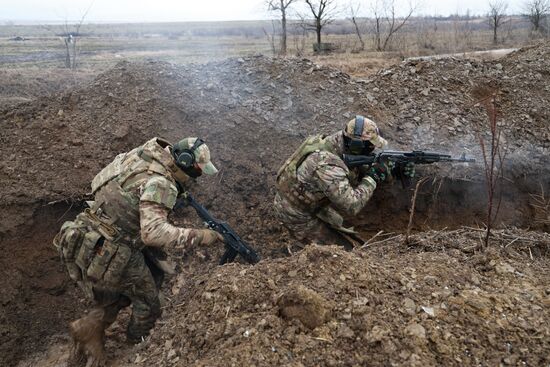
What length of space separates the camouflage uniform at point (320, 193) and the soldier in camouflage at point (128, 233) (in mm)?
1110

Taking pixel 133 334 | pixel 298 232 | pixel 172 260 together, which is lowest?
pixel 133 334

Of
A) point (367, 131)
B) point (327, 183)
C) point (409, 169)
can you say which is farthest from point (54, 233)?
point (409, 169)

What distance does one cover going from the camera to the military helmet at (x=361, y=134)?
14.8 ft

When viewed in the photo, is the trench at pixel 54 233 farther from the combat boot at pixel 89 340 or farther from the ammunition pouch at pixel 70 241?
the ammunition pouch at pixel 70 241

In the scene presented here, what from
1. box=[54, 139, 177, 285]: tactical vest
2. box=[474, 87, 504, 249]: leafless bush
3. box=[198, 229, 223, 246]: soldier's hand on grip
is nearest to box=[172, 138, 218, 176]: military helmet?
box=[54, 139, 177, 285]: tactical vest

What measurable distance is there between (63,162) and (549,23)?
29.9 m

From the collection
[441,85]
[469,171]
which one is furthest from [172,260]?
[441,85]

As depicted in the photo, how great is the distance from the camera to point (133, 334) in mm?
4328

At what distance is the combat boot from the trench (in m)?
0.99

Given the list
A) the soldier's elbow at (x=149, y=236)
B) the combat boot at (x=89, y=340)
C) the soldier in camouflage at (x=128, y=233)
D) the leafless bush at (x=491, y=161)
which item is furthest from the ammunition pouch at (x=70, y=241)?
the leafless bush at (x=491, y=161)

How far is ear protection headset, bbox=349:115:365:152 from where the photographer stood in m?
4.50

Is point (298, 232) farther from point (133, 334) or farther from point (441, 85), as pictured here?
point (441, 85)

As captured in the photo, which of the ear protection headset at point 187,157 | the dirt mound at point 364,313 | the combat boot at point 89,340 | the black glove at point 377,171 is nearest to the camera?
the dirt mound at point 364,313

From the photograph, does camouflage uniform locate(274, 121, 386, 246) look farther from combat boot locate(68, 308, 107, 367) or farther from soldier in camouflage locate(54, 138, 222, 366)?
combat boot locate(68, 308, 107, 367)
